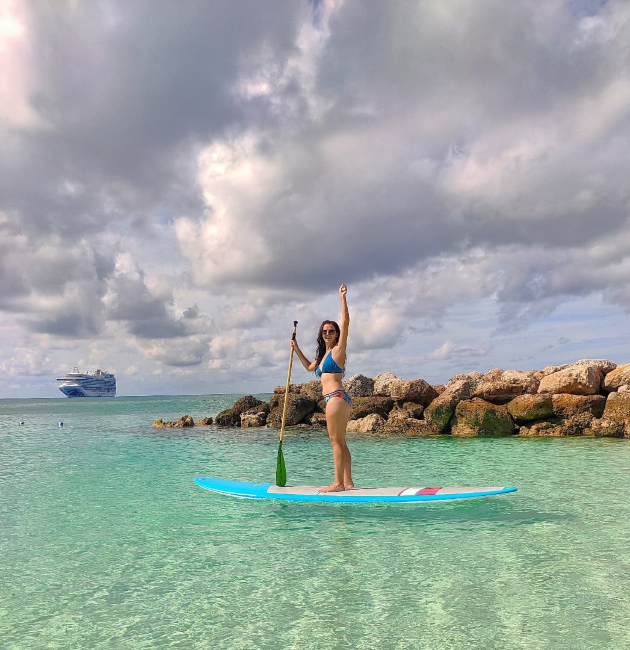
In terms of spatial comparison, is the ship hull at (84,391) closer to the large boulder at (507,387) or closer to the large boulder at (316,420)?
the large boulder at (316,420)

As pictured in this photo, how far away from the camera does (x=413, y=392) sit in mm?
26391

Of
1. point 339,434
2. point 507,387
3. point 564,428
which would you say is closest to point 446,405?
point 507,387

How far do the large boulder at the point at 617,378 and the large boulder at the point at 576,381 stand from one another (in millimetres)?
341

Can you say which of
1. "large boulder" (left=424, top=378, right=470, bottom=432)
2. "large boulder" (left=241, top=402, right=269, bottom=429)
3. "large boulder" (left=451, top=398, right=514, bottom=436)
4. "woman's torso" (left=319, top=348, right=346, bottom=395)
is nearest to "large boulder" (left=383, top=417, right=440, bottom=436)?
"large boulder" (left=424, top=378, right=470, bottom=432)

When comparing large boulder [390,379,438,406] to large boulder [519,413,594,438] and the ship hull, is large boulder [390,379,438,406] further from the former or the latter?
the ship hull

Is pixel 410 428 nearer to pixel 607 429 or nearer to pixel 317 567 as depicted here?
pixel 607 429

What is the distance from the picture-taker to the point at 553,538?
7.59 m

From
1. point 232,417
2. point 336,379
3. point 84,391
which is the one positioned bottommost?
point 232,417

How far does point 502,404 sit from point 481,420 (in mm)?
2031

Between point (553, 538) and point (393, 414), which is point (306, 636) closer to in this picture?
point (553, 538)

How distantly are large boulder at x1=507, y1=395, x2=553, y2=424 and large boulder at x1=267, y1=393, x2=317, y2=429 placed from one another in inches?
435

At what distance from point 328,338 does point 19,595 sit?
5.35m

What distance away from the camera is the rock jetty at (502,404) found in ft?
71.1

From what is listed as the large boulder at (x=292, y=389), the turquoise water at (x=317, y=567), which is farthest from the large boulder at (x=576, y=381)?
the large boulder at (x=292, y=389)
